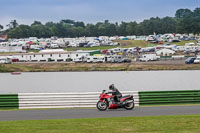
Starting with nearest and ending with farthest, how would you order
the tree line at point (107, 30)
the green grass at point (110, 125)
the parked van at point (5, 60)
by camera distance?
the green grass at point (110, 125) < the parked van at point (5, 60) < the tree line at point (107, 30)

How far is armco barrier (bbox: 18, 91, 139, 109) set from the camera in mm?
26312

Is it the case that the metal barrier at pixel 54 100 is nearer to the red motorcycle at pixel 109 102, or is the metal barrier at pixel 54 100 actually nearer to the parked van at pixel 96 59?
the red motorcycle at pixel 109 102

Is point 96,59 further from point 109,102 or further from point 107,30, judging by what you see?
point 109,102

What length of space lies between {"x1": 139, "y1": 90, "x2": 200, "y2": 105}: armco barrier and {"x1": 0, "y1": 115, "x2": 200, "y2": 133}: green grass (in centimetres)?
615

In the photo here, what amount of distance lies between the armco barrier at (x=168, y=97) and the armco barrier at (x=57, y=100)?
132cm

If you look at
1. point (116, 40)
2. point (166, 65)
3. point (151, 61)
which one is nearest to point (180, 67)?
point (166, 65)

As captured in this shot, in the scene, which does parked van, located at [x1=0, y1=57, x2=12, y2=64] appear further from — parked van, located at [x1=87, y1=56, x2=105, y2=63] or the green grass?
the green grass

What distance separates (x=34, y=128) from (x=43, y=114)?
184 inches

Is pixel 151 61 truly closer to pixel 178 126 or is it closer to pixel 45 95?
pixel 45 95

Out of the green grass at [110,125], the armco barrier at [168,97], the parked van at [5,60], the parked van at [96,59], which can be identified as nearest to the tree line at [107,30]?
the parked van at [5,60]

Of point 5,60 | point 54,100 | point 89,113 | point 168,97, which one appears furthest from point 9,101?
point 5,60

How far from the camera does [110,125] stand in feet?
61.9

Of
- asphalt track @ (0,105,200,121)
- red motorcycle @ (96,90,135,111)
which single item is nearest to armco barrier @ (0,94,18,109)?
asphalt track @ (0,105,200,121)

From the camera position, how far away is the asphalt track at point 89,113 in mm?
22109
